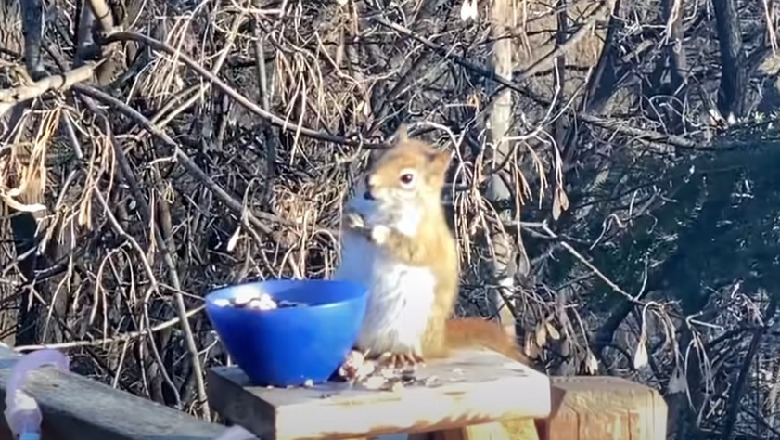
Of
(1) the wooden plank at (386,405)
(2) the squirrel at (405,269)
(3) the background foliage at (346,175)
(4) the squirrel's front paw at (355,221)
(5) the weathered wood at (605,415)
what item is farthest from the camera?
(3) the background foliage at (346,175)

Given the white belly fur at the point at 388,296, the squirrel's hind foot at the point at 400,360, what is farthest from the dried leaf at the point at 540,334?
the squirrel's hind foot at the point at 400,360

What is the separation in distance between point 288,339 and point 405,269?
0.34 meters

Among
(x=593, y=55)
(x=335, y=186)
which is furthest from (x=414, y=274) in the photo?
(x=593, y=55)

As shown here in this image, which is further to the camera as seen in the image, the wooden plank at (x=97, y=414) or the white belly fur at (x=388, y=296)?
the white belly fur at (x=388, y=296)

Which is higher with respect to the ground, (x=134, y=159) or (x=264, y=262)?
(x=134, y=159)

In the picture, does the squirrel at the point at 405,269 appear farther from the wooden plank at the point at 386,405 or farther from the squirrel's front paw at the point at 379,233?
the wooden plank at the point at 386,405

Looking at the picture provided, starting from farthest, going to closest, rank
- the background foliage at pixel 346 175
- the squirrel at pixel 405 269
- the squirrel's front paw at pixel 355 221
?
the background foliage at pixel 346 175 → the squirrel's front paw at pixel 355 221 → the squirrel at pixel 405 269

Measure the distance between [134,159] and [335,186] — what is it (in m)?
0.67

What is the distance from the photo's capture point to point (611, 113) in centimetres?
440

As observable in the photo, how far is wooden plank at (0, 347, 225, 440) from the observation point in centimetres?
137

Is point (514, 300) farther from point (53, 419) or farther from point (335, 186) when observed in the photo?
point (53, 419)

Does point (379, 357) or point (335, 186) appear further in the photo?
point (335, 186)

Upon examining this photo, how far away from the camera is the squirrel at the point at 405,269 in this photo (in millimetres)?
1513

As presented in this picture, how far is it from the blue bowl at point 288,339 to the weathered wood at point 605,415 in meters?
0.22
